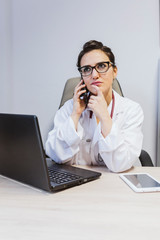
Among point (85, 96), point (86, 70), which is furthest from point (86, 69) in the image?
point (85, 96)

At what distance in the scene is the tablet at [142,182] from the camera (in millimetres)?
744

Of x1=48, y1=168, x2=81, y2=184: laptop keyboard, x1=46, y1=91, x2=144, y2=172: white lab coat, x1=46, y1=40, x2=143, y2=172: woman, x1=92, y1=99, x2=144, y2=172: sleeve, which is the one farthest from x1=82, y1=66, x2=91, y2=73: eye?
x1=48, y1=168, x2=81, y2=184: laptop keyboard

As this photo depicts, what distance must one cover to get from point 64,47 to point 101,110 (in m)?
0.92

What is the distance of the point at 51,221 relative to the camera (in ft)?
1.81

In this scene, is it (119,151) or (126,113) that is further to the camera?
(126,113)

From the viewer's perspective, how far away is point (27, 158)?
2.36 feet

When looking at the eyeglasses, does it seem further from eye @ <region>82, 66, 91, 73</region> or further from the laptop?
the laptop

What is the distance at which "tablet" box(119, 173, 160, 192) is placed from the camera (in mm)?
744

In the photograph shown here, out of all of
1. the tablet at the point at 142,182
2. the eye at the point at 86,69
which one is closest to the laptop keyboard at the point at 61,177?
the tablet at the point at 142,182

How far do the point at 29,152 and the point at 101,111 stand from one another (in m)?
0.47

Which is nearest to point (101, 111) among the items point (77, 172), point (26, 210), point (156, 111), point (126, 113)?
point (126, 113)

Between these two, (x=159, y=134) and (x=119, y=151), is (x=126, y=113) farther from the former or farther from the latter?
(x=159, y=134)

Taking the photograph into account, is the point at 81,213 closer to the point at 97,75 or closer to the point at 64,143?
the point at 64,143
